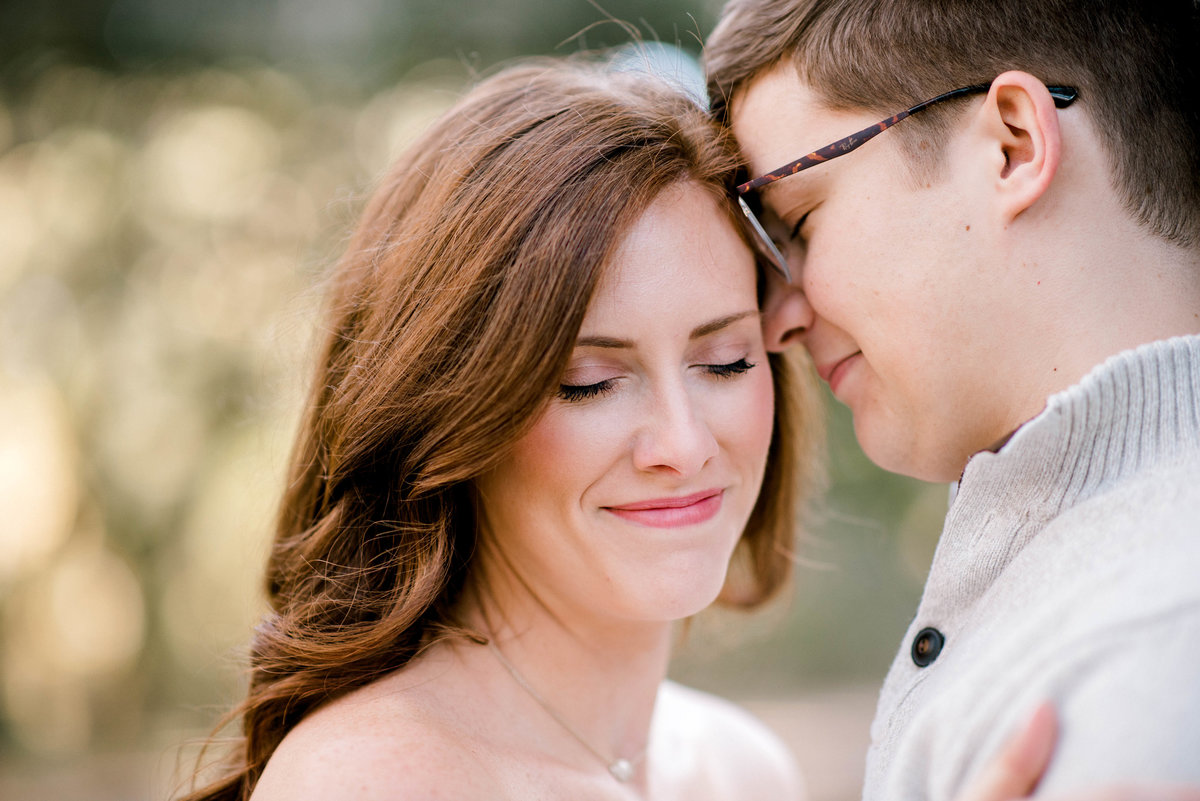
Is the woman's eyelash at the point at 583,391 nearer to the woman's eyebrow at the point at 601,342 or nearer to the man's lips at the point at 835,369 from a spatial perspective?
the woman's eyebrow at the point at 601,342

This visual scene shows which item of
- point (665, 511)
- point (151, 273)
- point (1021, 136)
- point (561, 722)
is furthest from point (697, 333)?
point (151, 273)

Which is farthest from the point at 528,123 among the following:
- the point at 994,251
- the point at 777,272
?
the point at 994,251

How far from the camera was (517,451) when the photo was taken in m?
1.96

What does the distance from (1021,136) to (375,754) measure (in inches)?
64.0

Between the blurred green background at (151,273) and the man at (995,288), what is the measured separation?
311 cm

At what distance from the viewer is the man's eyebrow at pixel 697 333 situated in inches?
73.2

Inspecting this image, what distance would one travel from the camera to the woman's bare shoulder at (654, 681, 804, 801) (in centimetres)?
266

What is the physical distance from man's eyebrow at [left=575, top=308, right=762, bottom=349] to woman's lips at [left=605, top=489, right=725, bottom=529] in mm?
332

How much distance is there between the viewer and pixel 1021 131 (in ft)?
5.88

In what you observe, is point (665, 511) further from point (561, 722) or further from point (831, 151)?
point (831, 151)

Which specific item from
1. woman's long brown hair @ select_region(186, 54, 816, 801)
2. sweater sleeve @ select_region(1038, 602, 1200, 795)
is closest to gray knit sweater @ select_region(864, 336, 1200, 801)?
sweater sleeve @ select_region(1038, 602, 1200, 795)

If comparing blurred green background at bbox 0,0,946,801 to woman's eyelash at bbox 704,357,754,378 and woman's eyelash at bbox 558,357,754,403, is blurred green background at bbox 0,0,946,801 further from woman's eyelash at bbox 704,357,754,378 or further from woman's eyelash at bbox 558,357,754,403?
woman's eyelash at bbox 558,357,754,403

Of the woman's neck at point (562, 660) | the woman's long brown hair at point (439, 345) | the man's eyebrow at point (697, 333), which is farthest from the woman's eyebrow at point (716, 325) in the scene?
the woman's neck at point (562, 660)

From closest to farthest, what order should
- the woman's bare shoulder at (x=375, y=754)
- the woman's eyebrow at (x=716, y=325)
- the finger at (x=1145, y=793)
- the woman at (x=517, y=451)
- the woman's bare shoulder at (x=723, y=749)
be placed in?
the finger at (x=1145, y=793) < the woman's bare shoulder at (x=375, y=754) < the woman at (x=517, y=451) < the woman's eyebrow at (x=716, y=325) < the woman's bare shoulder at (x=723, y=749)
